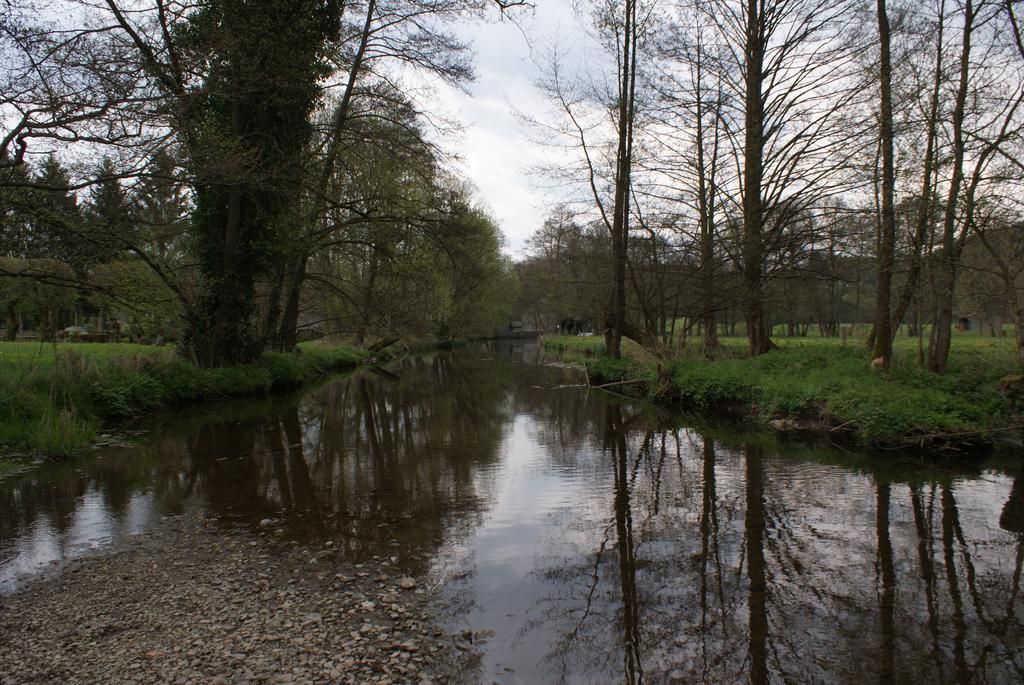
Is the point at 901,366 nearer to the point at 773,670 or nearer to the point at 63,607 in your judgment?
the point at 773,670

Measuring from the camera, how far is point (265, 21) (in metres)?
11.2

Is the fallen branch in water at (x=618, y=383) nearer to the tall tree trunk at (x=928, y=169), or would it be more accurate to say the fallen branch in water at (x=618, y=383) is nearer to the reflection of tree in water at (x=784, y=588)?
the tall tree trunk at (x=928, y=169)

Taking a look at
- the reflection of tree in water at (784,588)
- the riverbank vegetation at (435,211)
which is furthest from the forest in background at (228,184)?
the reflection of tree in water at (784,588)

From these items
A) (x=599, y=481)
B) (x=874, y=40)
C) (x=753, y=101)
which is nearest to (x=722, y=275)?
(x=753, y=101)

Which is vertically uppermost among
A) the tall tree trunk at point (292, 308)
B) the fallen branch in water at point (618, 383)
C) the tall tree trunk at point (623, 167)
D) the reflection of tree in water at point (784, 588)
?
the tall tree trunk at point (623, 167)

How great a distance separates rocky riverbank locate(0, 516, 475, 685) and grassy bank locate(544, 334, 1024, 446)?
8.49 meters

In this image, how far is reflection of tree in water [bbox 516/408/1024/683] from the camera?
3.80m

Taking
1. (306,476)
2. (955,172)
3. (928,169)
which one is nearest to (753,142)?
(928,169)

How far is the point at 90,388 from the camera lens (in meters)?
12.7

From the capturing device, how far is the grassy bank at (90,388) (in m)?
9.80

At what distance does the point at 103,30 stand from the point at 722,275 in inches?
562

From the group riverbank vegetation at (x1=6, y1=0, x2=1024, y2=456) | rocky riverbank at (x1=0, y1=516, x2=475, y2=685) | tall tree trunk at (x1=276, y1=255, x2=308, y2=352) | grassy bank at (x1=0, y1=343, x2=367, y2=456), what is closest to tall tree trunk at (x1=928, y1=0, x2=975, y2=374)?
riverbank vegetation at (x1=6, y1=0, x2=1024, y2=456)

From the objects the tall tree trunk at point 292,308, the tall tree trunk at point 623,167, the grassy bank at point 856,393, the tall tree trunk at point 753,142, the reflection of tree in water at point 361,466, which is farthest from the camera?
the tall tree trunk at point 292,308

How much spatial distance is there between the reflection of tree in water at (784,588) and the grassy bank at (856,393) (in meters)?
2.23
